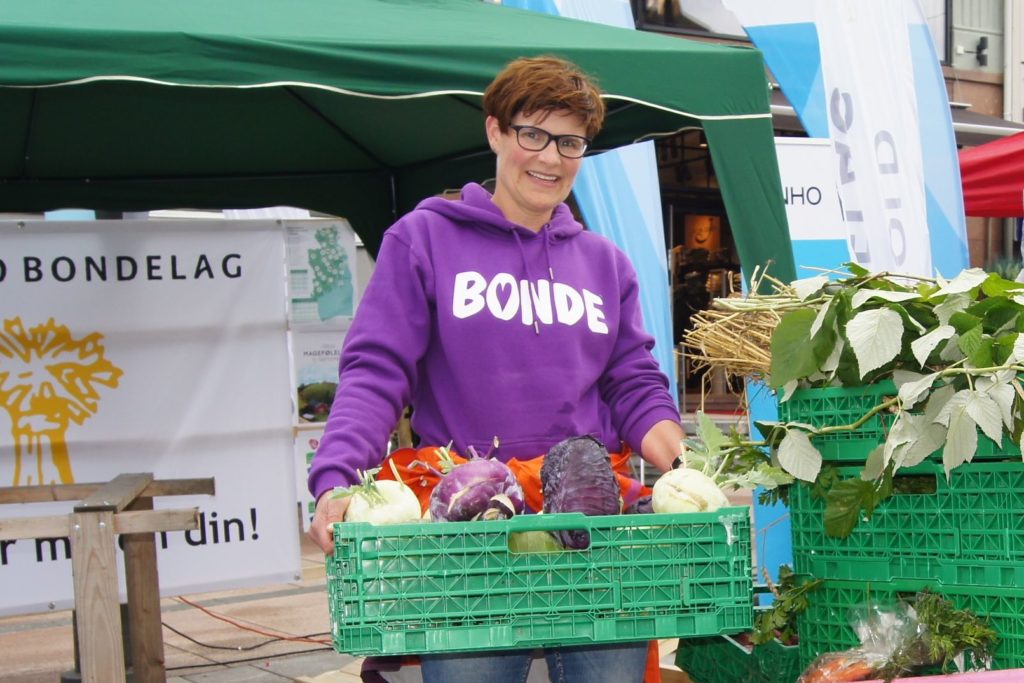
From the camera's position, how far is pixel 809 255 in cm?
596

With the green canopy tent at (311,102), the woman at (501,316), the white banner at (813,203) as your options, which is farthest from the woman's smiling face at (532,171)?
the white banner at (813,203)

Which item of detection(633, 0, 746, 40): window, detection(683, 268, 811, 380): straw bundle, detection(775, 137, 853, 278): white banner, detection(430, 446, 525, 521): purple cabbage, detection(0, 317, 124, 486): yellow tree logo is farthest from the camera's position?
detection(633, 0, 746, 40): window

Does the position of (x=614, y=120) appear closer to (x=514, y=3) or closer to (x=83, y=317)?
(x=514, y=3)

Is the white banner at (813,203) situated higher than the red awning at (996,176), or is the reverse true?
the red awning at (996,176)

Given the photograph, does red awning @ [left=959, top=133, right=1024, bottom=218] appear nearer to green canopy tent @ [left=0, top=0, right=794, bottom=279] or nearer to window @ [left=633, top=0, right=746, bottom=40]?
green canopy tent @ [left=0, top=0, right=794, bottom=279]

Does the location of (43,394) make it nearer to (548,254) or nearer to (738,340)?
(548,254)

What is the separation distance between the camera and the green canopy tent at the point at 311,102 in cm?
339

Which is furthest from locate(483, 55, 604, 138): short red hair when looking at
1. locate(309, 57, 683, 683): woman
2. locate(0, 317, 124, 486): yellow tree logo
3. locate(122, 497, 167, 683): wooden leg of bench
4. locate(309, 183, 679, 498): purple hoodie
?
locate(0, 317, 124, 486): yellow tree logo

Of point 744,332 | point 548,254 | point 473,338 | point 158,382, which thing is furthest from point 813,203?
point 473,338

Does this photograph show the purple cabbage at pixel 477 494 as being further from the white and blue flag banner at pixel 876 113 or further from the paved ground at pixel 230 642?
the white and blue flag banner at pixel 876 113

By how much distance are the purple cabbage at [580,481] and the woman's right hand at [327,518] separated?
0.38m

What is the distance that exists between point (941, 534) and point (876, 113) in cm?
427

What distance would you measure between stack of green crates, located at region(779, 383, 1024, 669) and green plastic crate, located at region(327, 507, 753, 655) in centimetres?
55

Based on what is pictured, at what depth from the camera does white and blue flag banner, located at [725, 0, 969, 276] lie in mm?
5945
